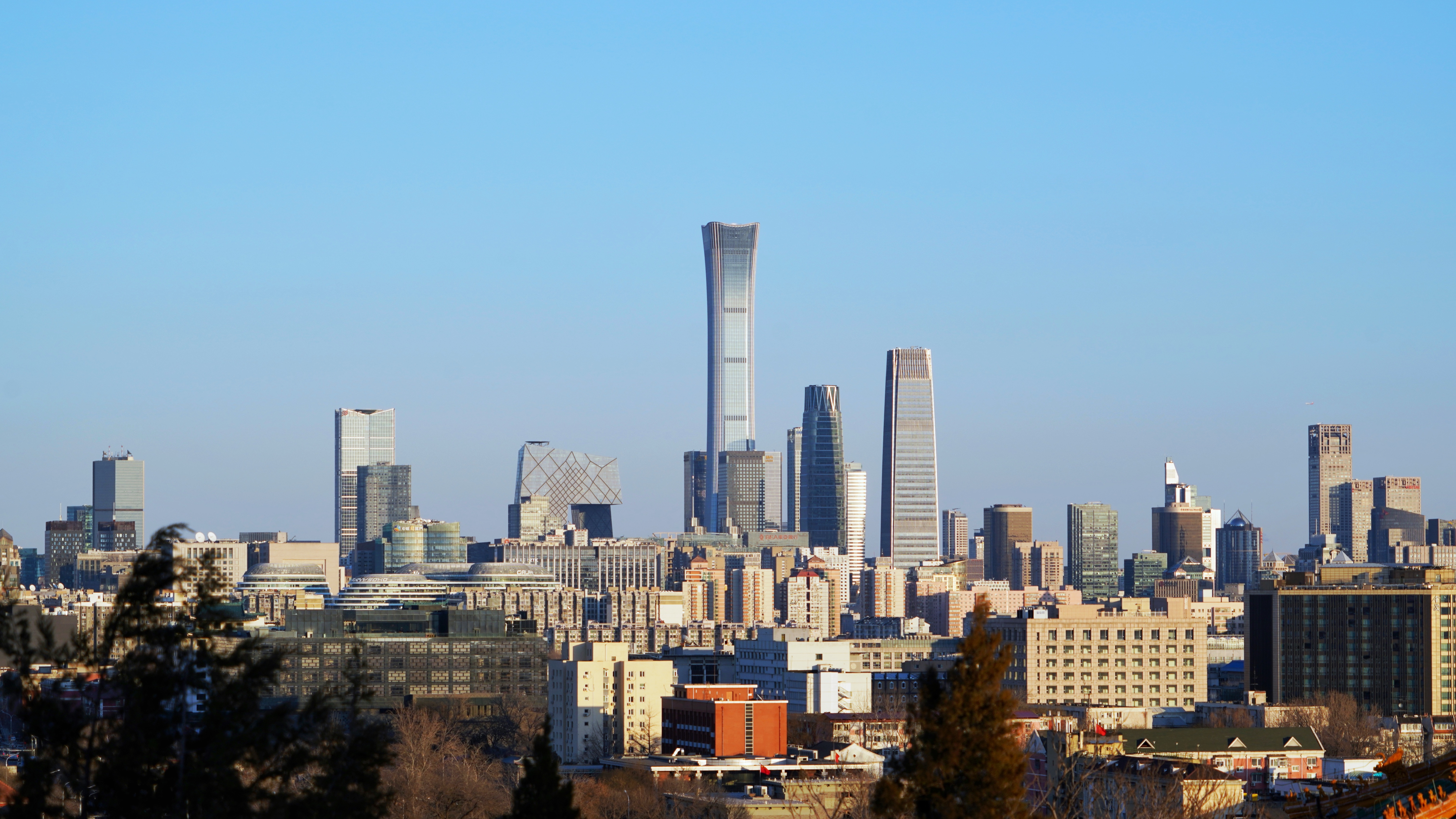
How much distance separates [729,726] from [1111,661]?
58.1 m

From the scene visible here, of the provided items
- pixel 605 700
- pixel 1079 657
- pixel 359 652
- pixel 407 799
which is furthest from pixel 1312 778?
pixel 1079 657

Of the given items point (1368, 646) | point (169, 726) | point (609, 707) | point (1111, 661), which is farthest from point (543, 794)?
point (1111, 661)

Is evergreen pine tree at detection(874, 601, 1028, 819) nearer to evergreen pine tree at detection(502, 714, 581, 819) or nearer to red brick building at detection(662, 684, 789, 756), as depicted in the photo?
evergreen pine tree at detection(502, 714, 581, 819)

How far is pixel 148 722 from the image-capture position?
82.2ft

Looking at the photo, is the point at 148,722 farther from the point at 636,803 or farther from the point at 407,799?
the point at 636,803

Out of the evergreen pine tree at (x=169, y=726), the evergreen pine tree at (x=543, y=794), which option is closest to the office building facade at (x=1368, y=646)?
the evergreen pine tree at (x=543, y=794)

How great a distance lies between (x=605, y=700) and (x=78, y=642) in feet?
305

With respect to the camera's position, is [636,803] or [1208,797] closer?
[1208,797]

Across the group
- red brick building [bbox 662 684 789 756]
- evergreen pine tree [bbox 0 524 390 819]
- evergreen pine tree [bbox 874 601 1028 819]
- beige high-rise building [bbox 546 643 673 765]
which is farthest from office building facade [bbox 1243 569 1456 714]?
evergreen pine tree [bbox 0 524 390 819]

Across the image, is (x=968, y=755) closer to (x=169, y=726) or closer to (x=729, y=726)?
(x=169, y=726)

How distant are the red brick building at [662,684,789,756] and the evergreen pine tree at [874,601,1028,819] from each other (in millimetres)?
74848

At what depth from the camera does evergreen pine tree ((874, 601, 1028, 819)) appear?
24516 mm

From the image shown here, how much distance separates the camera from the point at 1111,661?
153 meters

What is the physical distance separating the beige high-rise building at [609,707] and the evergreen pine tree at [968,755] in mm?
89074
